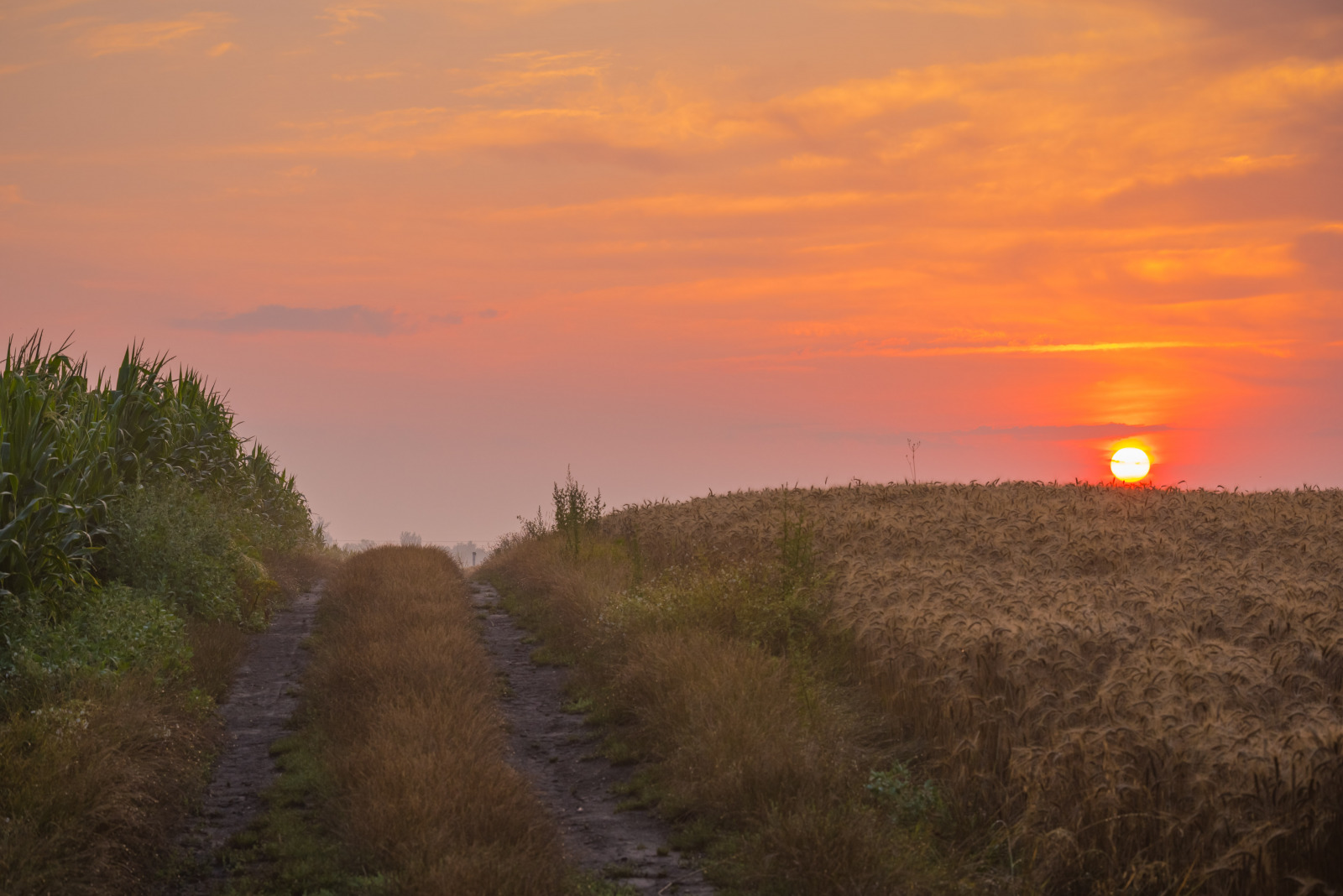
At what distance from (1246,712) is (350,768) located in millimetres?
6378

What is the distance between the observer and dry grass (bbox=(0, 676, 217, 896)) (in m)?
6.12

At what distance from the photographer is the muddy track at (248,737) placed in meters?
7.37

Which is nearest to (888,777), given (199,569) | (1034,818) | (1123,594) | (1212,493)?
(1034,818)

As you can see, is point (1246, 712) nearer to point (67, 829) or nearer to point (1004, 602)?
point (1004, 602)

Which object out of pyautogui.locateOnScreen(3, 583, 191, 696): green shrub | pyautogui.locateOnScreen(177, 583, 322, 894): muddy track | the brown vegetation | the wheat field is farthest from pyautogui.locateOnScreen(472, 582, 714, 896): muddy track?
pyautogui.locateOnScreen(3, 583, 191, 696): green shrub

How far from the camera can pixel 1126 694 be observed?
22.6 ft

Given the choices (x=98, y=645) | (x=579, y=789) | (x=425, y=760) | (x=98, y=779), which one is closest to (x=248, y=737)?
(x=98, y=645)

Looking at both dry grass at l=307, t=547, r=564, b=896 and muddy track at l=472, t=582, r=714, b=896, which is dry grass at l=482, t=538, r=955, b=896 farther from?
dry grass at l=307, t=547, r=564, b=896

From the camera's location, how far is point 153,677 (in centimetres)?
966

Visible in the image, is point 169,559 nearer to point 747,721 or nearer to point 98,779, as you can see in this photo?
point 98,779

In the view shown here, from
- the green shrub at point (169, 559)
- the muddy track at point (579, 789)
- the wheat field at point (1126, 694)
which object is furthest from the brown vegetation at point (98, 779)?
the wheat field at point (1126, 694)

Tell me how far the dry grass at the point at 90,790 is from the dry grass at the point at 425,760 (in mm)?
1245

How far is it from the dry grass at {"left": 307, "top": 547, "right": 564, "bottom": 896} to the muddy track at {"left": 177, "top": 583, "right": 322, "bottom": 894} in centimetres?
50

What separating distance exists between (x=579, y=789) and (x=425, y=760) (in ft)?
5.23
